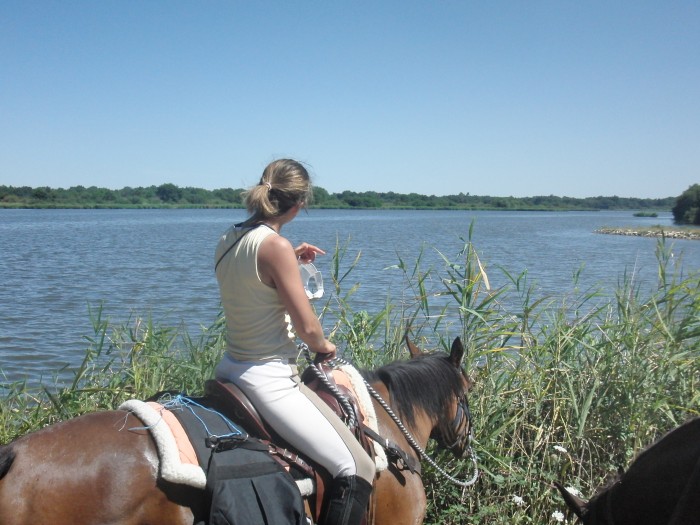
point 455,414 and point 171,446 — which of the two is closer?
point 171,446

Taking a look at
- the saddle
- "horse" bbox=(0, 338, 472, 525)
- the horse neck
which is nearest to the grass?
the horse neck

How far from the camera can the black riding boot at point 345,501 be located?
3148 mm

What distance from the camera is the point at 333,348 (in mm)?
3381

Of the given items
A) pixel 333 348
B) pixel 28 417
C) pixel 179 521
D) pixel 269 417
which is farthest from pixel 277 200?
pixel 28 417

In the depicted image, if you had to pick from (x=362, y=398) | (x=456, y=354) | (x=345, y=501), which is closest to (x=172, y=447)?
(x=345, y=501)

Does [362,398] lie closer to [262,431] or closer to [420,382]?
[420,382]

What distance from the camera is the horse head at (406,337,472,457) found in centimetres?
411

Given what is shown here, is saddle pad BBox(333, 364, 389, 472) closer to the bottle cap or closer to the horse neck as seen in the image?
the horse neck

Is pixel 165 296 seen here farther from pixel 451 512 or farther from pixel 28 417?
pixel 451 512

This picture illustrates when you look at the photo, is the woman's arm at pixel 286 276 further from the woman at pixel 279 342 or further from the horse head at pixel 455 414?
the horse head at pixel 455 414

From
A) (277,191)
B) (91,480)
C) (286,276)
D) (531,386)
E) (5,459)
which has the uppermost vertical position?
(277,191)

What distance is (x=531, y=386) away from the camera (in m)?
5.40

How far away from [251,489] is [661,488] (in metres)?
1.67

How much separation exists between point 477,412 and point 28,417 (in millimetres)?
3652
